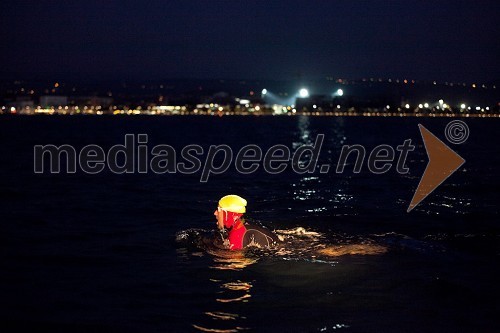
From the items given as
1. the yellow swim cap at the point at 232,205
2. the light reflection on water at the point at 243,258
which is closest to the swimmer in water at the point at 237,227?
the yellow swim cap at the point at 232,205

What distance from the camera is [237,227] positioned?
49.9ft

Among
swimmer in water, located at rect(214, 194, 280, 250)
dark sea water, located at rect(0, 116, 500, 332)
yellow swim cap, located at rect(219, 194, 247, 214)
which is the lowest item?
dark sea water, located at rect(0, 116, 500, 332)

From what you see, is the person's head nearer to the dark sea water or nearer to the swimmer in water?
the swimmer in water

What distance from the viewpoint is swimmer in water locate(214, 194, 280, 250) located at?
14.9 metres

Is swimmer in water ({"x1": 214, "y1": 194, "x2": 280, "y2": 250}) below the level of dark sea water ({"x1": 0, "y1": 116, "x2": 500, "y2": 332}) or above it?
above

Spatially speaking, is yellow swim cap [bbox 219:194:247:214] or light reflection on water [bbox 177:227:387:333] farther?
yellow swim cap [bbox 219:194:247:214]

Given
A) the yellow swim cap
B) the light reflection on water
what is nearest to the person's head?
the yellow swim cap

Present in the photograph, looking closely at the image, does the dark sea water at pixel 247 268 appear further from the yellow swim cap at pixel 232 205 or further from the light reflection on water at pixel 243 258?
the yellow swim cap at pixel 232 205

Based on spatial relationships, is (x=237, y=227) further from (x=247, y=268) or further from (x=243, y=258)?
(x=247, y=268)

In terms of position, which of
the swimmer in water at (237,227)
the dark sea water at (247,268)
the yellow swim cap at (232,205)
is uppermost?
the yellow swim cap at (232,205)

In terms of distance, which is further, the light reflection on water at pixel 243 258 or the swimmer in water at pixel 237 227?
the swimmer in water at pixel 237 227

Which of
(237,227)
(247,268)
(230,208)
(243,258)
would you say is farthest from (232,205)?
(247,268)

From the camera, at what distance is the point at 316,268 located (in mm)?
14516

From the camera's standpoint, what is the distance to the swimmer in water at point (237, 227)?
14.9m
